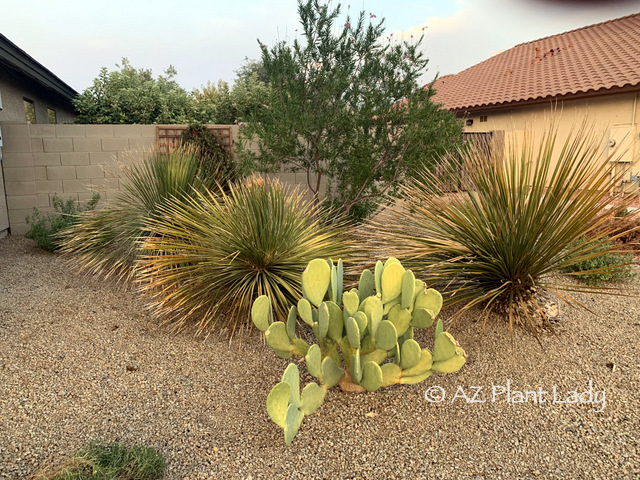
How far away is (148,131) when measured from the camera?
27.5 feet

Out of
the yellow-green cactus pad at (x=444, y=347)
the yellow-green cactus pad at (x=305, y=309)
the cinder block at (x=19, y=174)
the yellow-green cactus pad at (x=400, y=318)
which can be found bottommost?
the yellow-green cactus pad at (x=444, y=347)

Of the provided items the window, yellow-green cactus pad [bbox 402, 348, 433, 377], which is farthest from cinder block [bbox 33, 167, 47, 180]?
yellow-green cactus pad [bbox 402, 348, 433, 377]

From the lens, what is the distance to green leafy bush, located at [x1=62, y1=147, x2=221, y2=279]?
5570 millimetres

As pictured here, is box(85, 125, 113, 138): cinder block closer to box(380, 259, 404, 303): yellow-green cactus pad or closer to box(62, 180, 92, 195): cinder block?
box(62, 180, 92, 195): cinder block

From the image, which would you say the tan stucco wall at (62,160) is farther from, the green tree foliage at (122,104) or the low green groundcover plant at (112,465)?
the low green groundcover plant at (112,465)

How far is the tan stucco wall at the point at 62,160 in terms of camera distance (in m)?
8.07

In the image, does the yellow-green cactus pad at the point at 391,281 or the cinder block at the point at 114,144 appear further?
the cinder block at the point at 114,144

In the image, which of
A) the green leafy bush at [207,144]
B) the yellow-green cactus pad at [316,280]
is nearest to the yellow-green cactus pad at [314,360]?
the yellow-green cactus pad at [316,280]

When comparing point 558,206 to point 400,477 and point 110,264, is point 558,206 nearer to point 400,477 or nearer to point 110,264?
point 400,477

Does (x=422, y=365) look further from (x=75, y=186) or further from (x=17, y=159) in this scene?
(x=17, y=159)

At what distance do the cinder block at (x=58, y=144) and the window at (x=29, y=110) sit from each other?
3.35 metres

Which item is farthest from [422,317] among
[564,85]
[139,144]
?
[564,85]

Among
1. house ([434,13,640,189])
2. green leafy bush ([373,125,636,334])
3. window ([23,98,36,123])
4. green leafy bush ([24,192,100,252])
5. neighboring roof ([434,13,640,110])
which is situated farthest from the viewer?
neighboring roof ([434,13,640,110])

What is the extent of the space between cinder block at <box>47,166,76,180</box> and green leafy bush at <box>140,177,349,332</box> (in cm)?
482
